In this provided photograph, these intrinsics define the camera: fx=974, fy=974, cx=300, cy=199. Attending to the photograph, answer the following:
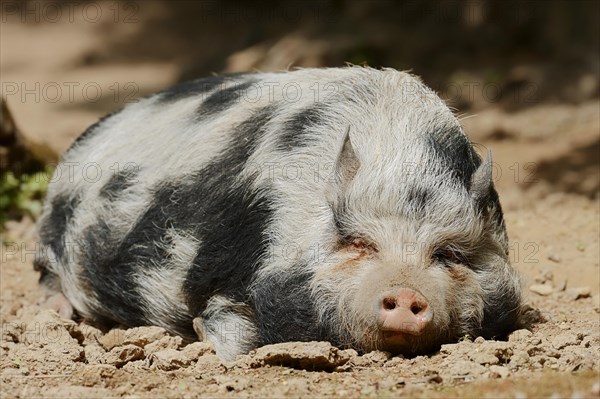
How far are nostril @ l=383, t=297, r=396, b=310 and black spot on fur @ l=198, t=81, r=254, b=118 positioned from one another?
2385 millimetres

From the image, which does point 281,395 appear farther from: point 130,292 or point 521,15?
point 521,15

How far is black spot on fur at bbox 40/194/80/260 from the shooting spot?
8.05 metres

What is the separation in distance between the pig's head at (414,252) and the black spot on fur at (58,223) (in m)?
2.83

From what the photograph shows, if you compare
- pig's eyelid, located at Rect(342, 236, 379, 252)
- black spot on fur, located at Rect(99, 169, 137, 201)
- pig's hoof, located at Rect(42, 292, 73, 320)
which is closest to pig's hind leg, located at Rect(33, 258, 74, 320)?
pig's hoof, located at Rect(42, 292, 73, 320)

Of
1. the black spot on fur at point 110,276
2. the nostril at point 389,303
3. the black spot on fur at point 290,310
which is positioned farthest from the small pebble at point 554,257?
the black spot on fur at point 110,276

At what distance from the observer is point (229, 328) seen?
6484 millimetres

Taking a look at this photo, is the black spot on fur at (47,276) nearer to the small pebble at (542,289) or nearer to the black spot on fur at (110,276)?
the black spot on fur at (110,276)

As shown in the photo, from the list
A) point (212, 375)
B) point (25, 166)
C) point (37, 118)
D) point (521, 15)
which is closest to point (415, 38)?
point (521, 15)

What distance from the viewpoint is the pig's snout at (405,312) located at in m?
5.50

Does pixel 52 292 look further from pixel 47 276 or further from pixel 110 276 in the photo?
pixel 110 276

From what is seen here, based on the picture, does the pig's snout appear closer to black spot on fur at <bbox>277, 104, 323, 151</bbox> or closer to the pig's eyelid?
the pig's eyelid

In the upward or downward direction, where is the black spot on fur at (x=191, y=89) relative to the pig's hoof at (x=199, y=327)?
upward

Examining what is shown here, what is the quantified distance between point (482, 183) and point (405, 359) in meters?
1.26

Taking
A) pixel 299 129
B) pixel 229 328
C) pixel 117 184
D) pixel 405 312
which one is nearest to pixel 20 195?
pixel 117 184
